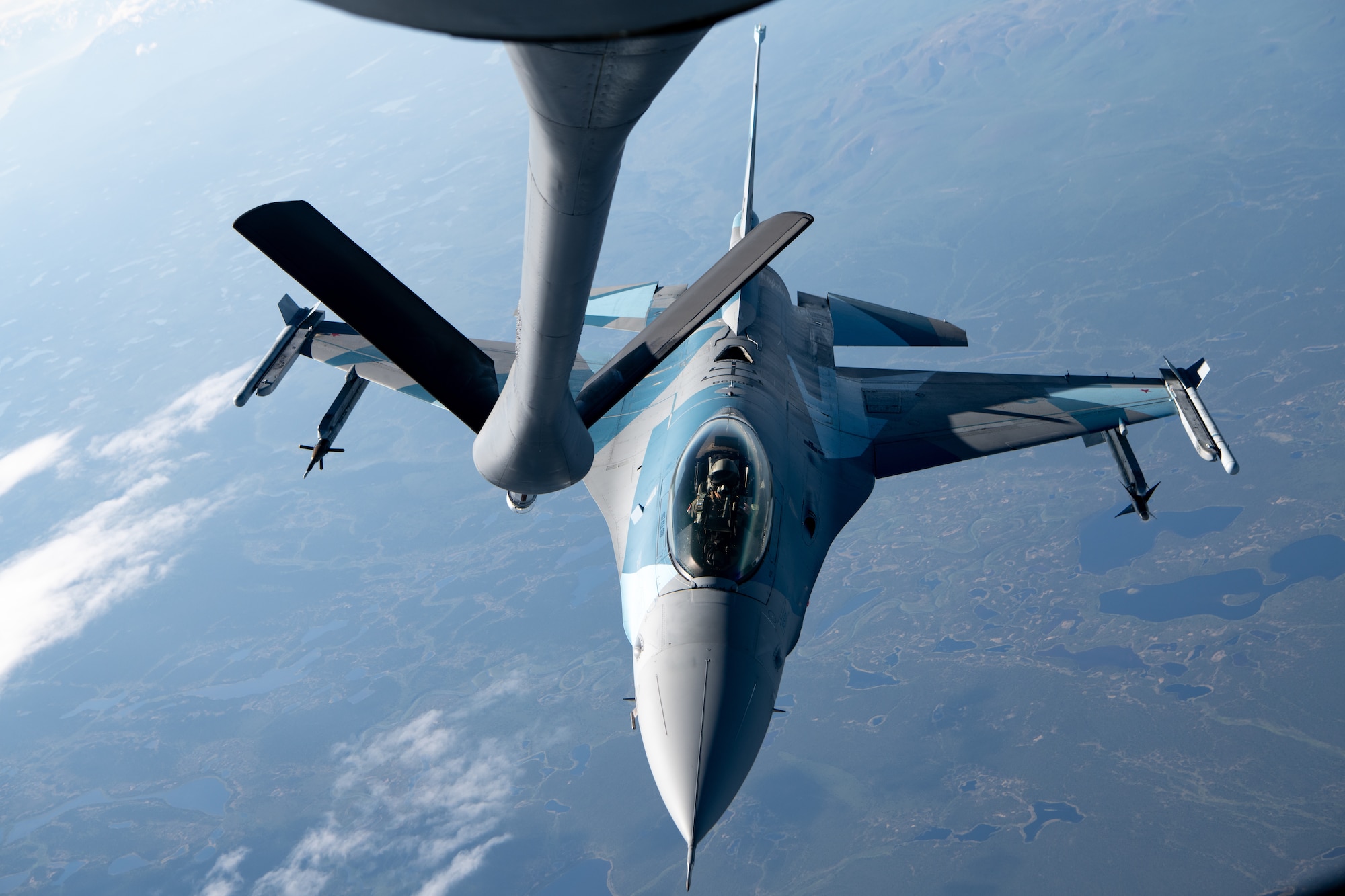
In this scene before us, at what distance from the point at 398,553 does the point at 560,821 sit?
7684 cm

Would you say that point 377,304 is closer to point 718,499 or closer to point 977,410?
point 718,499

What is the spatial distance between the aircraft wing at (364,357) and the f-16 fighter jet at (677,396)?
0.28 ft

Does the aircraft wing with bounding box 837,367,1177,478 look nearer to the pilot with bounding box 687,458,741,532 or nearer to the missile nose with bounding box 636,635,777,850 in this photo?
the pilot with bounding box 687,458,741,532

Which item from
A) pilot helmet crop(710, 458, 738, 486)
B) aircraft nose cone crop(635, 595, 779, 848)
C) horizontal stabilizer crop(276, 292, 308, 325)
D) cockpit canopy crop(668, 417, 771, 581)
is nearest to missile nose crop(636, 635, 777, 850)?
aircraft nose cone crop(635, 595, 779, 848)

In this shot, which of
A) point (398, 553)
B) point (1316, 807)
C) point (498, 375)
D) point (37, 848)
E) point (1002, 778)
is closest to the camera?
point (498, 375)

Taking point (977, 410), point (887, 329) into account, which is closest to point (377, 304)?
point (977, 410)

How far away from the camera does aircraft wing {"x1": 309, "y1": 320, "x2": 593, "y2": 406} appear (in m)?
21.2

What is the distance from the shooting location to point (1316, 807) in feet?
325

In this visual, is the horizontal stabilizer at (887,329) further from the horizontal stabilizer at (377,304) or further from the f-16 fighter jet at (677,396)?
the horizontal stabilizer at (377,304)

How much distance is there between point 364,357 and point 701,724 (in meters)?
15.0

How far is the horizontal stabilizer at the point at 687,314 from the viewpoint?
820 cm

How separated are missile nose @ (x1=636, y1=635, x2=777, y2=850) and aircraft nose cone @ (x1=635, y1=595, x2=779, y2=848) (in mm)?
11

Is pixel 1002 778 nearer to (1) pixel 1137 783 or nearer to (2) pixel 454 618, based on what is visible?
(1) pixel 1137 783

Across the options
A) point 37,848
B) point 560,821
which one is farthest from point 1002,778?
point 37,848
